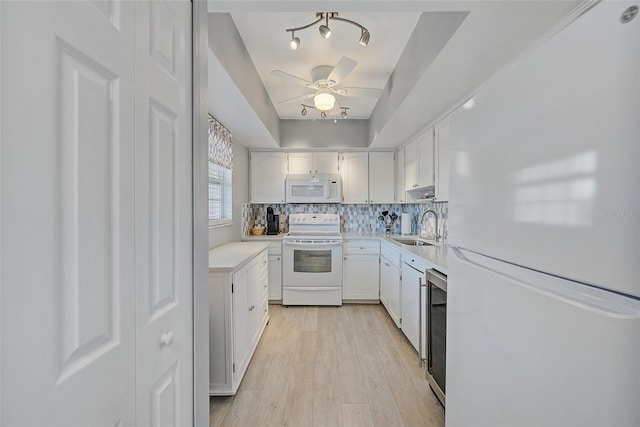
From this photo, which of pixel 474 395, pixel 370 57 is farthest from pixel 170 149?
pixel 370 57

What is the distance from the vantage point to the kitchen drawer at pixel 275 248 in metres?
3.87

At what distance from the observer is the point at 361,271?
389 cm

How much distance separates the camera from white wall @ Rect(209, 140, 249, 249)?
3.41 m

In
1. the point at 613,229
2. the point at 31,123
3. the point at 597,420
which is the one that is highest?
the point at 31,123

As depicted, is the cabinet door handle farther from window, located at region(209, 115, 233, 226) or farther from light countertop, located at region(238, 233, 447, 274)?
window, located at region(209, 115, 233, 226)

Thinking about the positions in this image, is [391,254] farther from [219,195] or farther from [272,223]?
[219,195]

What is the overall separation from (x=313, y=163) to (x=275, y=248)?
133 centimetres

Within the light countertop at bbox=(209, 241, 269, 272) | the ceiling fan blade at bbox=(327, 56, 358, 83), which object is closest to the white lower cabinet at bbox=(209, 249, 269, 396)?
the light countertop at bbox=(209, 241, 269, 272)

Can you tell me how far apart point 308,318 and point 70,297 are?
3.09 meters

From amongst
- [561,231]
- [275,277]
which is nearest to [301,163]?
[275,277]

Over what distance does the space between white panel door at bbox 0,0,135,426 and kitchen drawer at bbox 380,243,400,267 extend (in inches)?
104

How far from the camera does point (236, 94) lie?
7.29 ft

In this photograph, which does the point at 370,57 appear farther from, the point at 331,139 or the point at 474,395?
the point at 474,395

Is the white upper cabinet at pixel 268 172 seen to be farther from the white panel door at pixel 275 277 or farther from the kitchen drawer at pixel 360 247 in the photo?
the kitchen drawer at pixel 360 247
